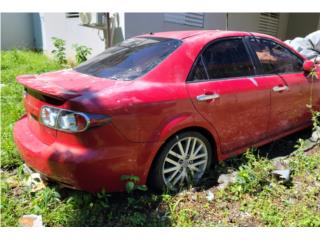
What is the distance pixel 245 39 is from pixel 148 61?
1.24 metres

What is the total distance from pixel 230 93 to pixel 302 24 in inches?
370

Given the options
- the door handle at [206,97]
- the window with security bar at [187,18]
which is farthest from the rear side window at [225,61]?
the window with security bar at [187,18]

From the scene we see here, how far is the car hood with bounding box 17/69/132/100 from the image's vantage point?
8.16 feet

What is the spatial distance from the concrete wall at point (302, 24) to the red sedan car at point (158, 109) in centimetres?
812

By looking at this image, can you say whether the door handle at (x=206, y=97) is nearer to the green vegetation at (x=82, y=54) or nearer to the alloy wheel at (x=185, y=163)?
the alloy wheel at (x=185, y=163)

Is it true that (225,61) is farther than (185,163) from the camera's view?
Yes

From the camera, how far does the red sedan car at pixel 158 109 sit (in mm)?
2443

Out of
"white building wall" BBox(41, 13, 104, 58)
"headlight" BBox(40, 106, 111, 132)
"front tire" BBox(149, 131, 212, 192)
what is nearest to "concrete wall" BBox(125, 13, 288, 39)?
"white building wall" BBox(41, 13, 104, 58)

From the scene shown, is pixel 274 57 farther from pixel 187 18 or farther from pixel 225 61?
pixel 187 18

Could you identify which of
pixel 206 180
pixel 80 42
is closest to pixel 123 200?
pixel 206 180

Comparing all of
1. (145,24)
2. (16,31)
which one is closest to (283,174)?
(145,24)

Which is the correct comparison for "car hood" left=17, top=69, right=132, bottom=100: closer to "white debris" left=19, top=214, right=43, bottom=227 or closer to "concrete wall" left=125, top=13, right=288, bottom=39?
"white debris" left=19, top=214, right=43, bottom=227

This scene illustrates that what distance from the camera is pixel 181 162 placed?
3004 mm

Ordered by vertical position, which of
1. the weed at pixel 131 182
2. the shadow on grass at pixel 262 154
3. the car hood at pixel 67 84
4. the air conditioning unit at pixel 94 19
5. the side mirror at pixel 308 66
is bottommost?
the shadow on grass at pixel 262 154
